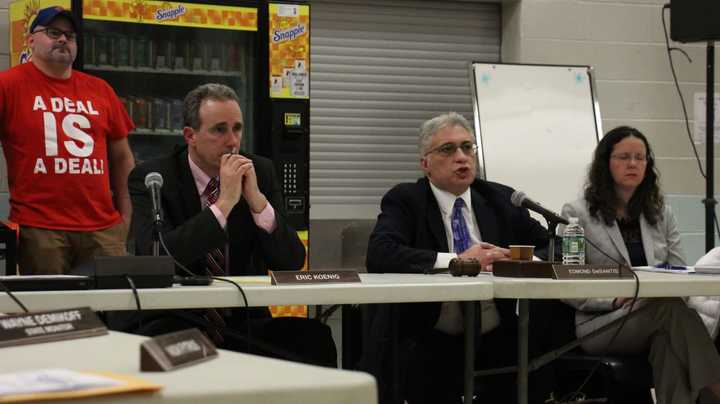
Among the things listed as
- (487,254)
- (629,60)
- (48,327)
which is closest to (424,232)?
(487,254)

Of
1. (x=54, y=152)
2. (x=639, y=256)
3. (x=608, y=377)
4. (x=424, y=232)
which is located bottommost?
(x=608, y=377)

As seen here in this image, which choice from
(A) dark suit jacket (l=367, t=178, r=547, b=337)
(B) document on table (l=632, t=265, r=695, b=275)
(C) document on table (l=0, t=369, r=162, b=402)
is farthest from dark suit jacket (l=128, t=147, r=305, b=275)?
(C) document on table (l=0, t=369, r=162, b=402)

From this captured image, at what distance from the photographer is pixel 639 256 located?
3.65 meters

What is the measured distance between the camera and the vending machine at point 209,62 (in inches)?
192

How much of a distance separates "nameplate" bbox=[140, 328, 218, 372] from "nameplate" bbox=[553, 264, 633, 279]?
5.51 ft

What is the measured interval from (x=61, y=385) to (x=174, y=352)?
0.56ft

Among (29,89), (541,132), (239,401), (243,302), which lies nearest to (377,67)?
(541,132)

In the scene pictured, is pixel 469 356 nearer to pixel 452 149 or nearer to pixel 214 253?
pixel 214 253

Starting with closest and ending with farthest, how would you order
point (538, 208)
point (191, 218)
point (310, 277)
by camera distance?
point (310, 277) → point (538, 208) → point (191, 218)

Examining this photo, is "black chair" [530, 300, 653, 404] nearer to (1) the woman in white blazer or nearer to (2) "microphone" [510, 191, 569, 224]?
(1) the woman in white blazer

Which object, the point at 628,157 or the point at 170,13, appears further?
the point at 170,13

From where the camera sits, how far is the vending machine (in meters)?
4.87

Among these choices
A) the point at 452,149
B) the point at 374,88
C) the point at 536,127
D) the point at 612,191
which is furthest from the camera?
the point at 374,88

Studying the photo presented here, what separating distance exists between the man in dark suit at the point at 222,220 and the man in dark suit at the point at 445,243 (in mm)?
266
